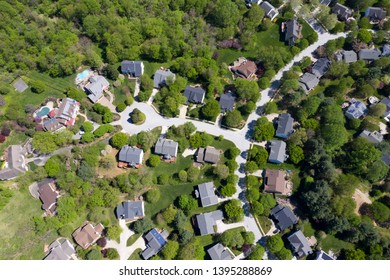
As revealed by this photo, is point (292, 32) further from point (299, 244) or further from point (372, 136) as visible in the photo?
point (299, 244)

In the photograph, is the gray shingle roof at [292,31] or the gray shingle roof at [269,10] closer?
the gray shingle roof at [292,31]

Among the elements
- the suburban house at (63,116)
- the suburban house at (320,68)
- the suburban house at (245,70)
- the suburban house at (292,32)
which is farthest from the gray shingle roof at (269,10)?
the suburban house at (63,116)

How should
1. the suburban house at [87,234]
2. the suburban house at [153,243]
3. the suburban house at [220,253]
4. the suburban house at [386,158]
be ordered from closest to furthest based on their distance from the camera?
the suburban house at [220,253], the suburban house at [153,243], the suburban house at [87,234], the suburban house at [386,158]

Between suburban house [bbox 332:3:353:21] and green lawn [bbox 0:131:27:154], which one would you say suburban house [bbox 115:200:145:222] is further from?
suburban house [bbox 332:3:353:21]

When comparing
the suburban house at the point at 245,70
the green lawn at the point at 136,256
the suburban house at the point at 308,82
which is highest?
the suburban house at the point at 308,82

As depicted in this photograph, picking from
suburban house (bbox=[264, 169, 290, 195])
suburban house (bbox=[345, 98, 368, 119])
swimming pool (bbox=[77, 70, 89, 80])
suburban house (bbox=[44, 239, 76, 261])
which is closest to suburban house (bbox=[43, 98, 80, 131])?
swimming pool (bbox=[77, 70, 89, 80])

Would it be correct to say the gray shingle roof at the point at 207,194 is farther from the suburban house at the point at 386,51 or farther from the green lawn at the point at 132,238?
the suburban house at the point at 386,51

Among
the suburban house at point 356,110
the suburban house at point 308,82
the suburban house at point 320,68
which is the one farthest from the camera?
the suburban house at point 320,68

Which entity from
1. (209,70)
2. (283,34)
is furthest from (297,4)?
(209,70)
